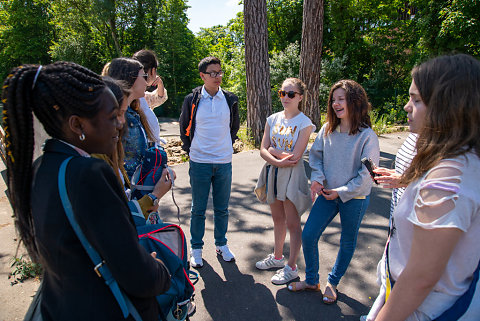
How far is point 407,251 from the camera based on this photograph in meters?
1.35

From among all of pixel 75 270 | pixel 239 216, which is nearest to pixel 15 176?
pixel 75 270

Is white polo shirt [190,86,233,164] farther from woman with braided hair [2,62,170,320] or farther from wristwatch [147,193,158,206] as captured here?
woman with braided hair [2,62,170,320]

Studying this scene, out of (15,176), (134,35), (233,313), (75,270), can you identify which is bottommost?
(233,313)

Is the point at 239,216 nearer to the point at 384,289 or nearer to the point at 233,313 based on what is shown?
the point at 233,313

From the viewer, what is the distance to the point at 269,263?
356 centimetres

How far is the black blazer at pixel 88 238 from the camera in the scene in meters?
1.07

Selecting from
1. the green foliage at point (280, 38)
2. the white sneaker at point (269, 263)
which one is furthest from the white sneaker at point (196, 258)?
the green foliage at point (280, 38)

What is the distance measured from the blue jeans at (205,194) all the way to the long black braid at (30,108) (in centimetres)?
239

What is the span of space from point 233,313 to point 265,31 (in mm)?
7161

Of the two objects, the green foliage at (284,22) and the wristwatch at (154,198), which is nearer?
the wristwatch at (154,198)

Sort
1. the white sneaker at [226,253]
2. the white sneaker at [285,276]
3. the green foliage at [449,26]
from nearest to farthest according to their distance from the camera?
1. the white sneaker at [285,276]
2. the white sneaker at [226,253]
3. the green foliage at [449,26]

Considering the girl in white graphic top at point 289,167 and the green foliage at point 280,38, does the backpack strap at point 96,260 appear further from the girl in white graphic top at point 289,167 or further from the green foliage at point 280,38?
the green foliage at point 280,38

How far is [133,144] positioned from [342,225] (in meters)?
1.97

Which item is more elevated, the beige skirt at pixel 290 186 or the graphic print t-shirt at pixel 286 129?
the graphic print t-shirt at pixel 286 129
